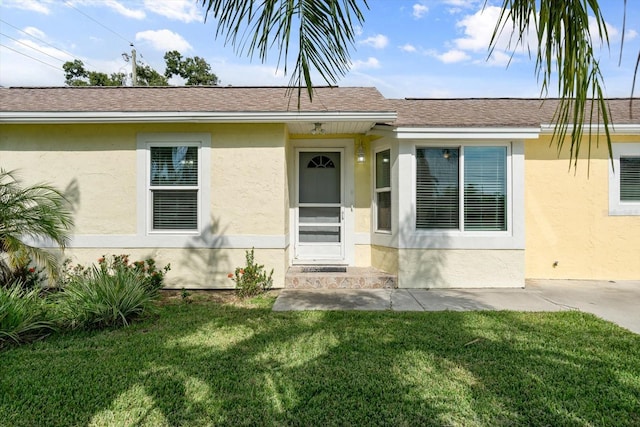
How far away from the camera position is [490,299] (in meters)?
6.25

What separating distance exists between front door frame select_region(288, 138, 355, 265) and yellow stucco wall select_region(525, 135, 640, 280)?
160 inches

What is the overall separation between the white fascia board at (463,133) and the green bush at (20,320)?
6521mm

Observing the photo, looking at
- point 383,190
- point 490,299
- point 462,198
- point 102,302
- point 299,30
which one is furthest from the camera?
point 383,190

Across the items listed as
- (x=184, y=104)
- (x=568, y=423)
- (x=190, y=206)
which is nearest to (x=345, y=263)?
(x=190, y=206)

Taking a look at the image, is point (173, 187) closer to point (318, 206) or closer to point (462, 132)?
point (318, 206)

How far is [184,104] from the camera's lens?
7.23 metres

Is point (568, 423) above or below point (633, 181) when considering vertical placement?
below

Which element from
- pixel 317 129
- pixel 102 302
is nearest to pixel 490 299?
pixel 317 129

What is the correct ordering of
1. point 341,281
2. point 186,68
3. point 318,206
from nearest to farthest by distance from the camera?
point 341,281 → point 318,206 → point 186,68

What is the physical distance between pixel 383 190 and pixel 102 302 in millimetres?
5593

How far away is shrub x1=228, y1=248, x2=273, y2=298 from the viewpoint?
668 cm

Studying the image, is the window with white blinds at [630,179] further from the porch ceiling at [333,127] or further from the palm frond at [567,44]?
the palm frond at [567,44]

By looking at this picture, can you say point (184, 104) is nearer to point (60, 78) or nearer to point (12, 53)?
point (12, 53)

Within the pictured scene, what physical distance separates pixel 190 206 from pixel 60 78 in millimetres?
33986
